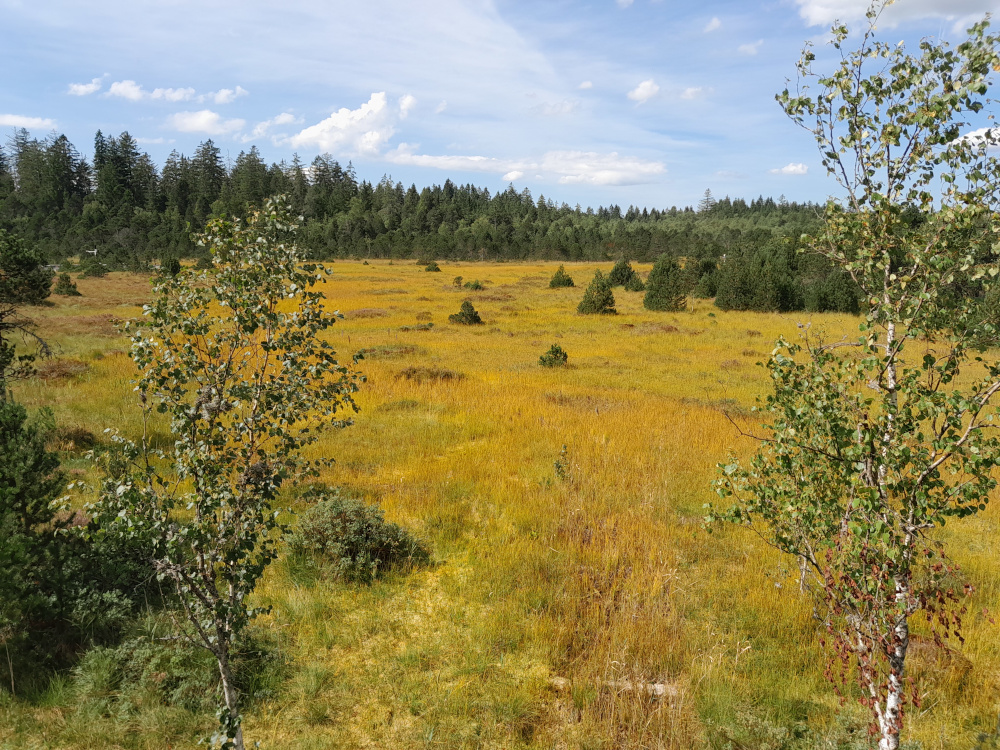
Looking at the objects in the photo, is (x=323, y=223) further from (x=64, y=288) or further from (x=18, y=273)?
(x=18, y=273)

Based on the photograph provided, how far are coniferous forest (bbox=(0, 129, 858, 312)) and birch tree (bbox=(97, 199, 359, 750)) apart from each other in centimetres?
3688

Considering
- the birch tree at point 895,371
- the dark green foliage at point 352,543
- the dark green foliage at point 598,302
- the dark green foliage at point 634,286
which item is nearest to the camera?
the birch tree at point 895,371

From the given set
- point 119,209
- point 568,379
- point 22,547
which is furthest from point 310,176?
point 22,547

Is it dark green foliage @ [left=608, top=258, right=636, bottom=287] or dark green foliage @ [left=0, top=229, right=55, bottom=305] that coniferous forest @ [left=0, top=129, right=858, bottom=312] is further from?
dark green foliage @ [left=0, top=229, right=55, bottom=305]

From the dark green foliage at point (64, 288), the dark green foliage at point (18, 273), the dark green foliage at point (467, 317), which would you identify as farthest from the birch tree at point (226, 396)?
the dark green foliage at point (64, 288)

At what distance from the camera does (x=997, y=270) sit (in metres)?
2.82

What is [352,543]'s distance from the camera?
22.7 ft

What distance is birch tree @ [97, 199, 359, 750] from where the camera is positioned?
11.2 feet

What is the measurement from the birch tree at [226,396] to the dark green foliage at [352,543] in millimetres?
2947

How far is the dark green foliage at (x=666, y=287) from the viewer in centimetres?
3419

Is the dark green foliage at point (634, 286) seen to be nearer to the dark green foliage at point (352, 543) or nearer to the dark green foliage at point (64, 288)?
the dark green foliage at point (64, 288)

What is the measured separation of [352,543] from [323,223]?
99484 mm

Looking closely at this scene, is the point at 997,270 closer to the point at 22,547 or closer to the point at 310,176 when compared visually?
the point at 22,547

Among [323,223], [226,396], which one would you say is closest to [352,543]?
[226,396]
